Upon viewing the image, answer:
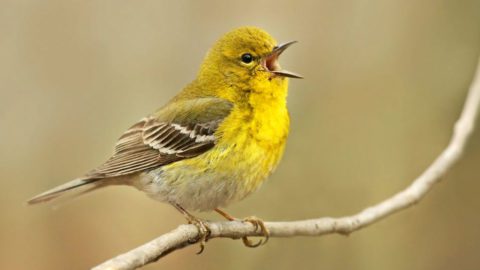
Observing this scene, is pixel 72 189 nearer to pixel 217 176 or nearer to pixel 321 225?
pixel 217 176

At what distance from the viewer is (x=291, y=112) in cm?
641


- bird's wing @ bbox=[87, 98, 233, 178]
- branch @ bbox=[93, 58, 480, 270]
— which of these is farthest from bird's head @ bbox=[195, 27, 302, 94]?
branch @ bbox=[93, 58, 480, 270]

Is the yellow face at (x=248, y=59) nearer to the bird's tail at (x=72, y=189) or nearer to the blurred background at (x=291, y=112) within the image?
the bird's tail at (x=72, y=189)

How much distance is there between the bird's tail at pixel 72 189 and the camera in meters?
4.04

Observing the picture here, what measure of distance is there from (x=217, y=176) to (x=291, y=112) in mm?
2448

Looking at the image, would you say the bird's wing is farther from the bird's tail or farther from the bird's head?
the bird's head

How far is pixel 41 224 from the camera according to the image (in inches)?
241

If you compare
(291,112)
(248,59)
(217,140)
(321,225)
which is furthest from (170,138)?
(291,112)

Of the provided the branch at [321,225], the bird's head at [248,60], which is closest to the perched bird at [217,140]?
the bird's head at [248,60]

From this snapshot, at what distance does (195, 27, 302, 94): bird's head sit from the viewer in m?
4.33

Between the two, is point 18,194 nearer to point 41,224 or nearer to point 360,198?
point 41,224

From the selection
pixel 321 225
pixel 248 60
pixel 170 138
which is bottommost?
pixel 321 225

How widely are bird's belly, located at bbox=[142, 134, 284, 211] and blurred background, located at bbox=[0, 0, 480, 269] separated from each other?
1.69 meters

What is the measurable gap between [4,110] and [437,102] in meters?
3.66
